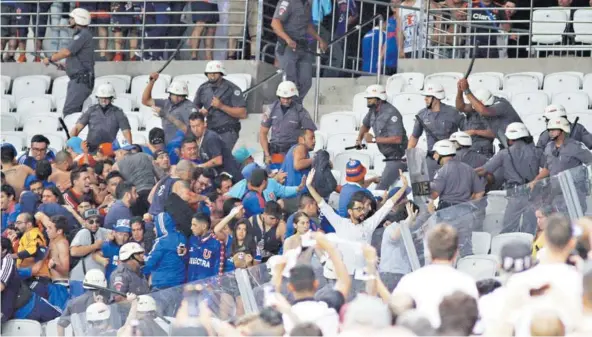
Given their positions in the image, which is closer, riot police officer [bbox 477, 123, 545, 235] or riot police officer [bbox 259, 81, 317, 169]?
riot police officer [bbox 477, 123, 545, 235]

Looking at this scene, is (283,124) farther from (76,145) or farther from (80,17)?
(80,17)

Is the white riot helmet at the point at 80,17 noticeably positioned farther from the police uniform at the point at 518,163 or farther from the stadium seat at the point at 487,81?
the police uniform at the point at 518,163

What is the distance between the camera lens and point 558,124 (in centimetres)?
1712

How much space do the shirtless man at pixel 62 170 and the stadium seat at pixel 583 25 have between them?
620 cm

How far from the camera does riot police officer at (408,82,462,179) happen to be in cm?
1844

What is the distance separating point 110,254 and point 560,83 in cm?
607

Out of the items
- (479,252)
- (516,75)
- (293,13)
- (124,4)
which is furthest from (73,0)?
(479,252)

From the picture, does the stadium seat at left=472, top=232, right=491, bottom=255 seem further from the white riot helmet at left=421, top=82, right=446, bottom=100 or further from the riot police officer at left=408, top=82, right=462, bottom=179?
the white riot helmet at left=421, top=82, right=446, bottom=100

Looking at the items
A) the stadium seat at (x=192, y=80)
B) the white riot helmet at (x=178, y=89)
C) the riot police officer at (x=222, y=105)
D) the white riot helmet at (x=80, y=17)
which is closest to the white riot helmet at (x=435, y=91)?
the riot police officer at (x=222, y=105)

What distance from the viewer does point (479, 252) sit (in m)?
14.0

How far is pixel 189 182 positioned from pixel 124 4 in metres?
6.63

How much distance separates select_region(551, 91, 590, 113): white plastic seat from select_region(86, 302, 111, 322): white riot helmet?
7544 mm

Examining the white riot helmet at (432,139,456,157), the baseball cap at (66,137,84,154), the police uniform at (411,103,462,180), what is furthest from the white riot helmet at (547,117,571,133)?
the baseball cap at (66,137,84,154)

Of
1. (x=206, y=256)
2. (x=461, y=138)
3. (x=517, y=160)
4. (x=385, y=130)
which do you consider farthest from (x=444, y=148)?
(x=206, y=256)
